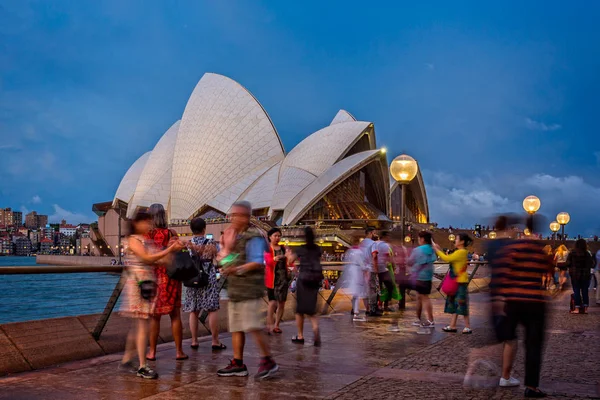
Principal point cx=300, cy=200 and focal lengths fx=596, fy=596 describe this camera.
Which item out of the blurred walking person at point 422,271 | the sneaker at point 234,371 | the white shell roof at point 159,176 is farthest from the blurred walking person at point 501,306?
the white shell roof at point 159,176

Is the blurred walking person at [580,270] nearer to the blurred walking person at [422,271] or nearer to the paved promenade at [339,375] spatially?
the paved promenade at [339,375]

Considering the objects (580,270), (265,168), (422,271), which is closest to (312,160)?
(265,168)

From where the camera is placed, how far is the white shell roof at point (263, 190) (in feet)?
144

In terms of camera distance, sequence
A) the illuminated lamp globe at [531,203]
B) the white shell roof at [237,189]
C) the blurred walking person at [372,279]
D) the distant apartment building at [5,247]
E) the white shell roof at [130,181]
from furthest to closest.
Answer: the distant apartment building at [5,247]
the white shell roof at [130,181]
the white shell roof at [237,189]
the illuminated lamp globe at [531,203]
the blurred walking person at [372,279]

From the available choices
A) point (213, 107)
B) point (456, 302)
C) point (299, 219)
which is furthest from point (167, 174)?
point (456, 302)

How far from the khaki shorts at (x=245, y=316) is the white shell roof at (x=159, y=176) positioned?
161 ft

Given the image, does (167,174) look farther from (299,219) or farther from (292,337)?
(292,337)

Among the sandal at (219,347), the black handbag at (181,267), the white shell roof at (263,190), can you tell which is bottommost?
the sandal at (219,347)

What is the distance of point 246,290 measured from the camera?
4426 millimetres

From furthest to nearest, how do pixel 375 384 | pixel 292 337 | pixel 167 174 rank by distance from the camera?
pixel 167 174 → pixel 292 337 → pixel 375 384

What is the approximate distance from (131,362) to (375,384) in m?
1.92

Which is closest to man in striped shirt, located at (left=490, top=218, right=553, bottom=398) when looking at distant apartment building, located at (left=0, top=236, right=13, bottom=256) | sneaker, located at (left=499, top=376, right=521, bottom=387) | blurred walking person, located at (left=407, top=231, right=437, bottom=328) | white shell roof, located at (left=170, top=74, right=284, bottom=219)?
sneaker, located at (left=499, top=376, right=521, bottom=387)

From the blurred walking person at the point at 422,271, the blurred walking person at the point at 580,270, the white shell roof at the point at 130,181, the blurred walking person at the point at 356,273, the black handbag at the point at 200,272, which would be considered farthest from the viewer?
the white shell roof at the point at 130,181

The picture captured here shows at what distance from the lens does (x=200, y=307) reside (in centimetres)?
570
